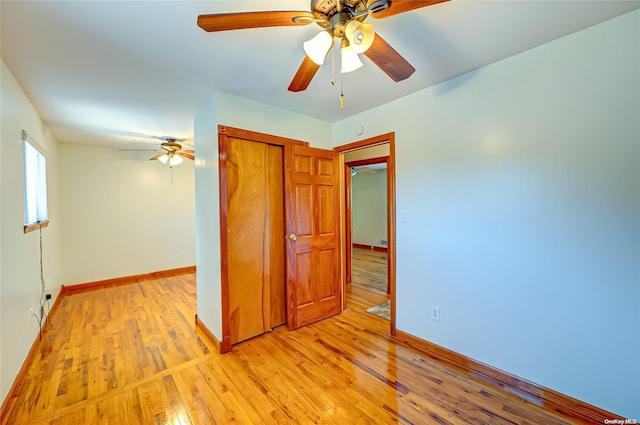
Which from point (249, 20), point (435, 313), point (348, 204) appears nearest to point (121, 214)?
point (348, 204)

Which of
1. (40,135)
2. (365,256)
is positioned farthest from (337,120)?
(365,256)

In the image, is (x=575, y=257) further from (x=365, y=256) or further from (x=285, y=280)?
(x=365, y=256)

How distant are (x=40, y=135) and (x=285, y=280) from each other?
10.6 ft

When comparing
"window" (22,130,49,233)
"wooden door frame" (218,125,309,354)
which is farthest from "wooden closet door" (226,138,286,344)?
"window" (22,130,49,233)

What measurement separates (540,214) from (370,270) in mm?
3646

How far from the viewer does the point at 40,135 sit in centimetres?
288

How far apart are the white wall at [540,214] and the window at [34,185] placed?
3508mm

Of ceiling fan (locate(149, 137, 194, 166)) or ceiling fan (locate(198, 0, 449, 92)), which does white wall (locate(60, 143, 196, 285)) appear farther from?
ceiling fan (locate(198, 0, 449, 92))

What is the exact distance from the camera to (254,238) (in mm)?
2600

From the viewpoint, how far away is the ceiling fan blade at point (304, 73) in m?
1.41

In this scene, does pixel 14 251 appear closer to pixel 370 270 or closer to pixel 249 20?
pixel 249 20

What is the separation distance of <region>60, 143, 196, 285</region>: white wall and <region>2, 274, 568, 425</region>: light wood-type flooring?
174cm

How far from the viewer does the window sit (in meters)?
2.25

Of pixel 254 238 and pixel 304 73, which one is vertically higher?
pixel 304 73
